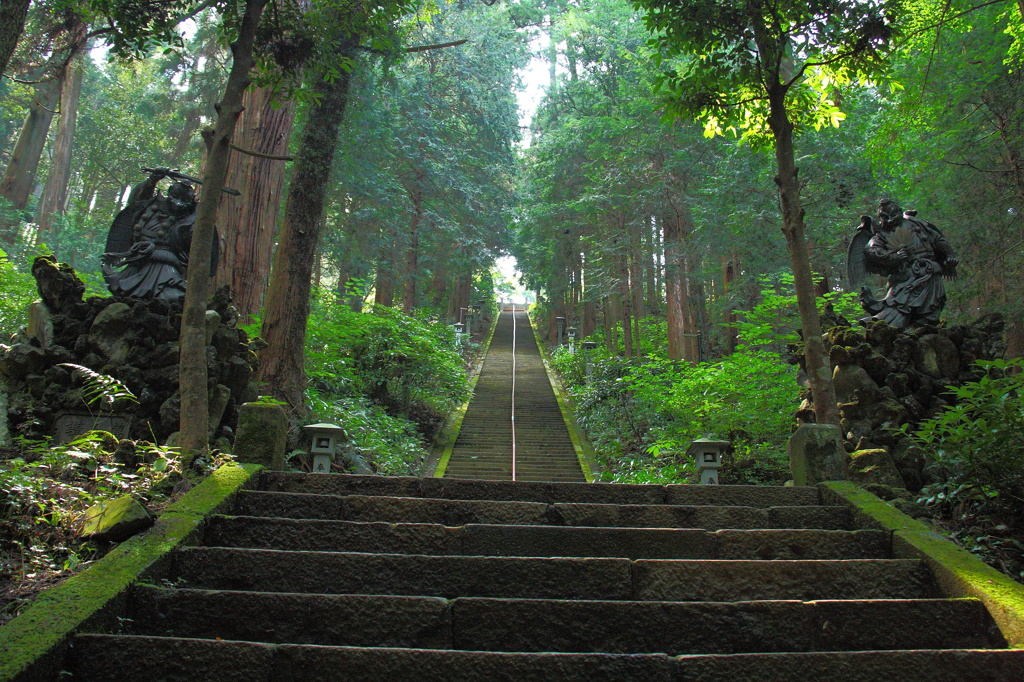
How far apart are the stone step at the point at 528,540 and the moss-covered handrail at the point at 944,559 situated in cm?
16

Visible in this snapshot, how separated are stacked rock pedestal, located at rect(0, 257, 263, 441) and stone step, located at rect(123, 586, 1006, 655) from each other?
3.77m

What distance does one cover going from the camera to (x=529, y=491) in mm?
5121

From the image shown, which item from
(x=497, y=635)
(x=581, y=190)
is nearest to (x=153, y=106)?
(x=581, y=190)

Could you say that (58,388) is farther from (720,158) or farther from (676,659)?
(720,158)

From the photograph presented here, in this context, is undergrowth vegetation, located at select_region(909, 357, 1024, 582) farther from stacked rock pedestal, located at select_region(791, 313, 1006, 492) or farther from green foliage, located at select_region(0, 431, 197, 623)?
green foliage, located at select_region(0, 431, 197, 623)

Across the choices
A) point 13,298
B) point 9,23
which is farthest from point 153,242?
point 13,298

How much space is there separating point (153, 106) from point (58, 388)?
724 inches

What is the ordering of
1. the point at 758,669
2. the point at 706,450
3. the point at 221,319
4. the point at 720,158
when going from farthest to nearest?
the point at 720,158
the point at 221,319
the point at 706,450
the point at 758,669

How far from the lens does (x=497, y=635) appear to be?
133 inches

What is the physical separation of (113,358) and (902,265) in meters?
9.07

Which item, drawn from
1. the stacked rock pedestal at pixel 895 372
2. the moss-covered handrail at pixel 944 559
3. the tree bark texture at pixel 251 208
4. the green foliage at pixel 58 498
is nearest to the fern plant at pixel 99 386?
the green foliage at pixel 58 498

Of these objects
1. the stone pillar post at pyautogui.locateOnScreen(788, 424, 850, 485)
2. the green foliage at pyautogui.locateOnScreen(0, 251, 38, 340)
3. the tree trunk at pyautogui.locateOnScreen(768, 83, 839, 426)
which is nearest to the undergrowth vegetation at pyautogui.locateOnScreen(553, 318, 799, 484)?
the tree trunk at pyautogui.locateOnScreen(768, 83, 839, 426)

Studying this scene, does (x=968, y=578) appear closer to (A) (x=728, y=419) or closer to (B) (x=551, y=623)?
(B) (x=551, y=623)

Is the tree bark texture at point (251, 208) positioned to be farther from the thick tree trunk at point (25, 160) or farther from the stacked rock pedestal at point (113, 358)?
the thick tree trunk at point (25, 160)
